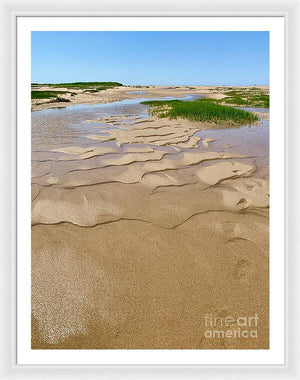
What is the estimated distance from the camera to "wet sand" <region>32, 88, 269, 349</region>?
1842mm

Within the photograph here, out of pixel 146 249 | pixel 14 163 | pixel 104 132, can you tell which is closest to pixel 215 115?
pixel 104 132

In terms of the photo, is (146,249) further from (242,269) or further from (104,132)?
(104,132)

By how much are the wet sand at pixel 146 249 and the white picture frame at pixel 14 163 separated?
136 mm

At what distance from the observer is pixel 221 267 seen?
227 cm

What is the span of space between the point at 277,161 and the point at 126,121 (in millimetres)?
6937

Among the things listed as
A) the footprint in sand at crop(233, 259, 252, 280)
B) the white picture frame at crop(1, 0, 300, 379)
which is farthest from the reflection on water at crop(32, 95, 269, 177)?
the white picture frame at crop(1, 0, 300, 379)

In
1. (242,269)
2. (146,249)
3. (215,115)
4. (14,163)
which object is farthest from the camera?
(215,115)

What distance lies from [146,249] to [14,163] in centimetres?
123

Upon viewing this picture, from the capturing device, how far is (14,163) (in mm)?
1836

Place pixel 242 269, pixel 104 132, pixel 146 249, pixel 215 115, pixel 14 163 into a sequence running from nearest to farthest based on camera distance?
pixel 14 163
pixel 242 269
pixel 146 249
pixel 104 132
pixel 215 115

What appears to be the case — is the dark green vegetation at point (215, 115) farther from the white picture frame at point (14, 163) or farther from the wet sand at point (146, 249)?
the white picture frame at point (14, 163)
